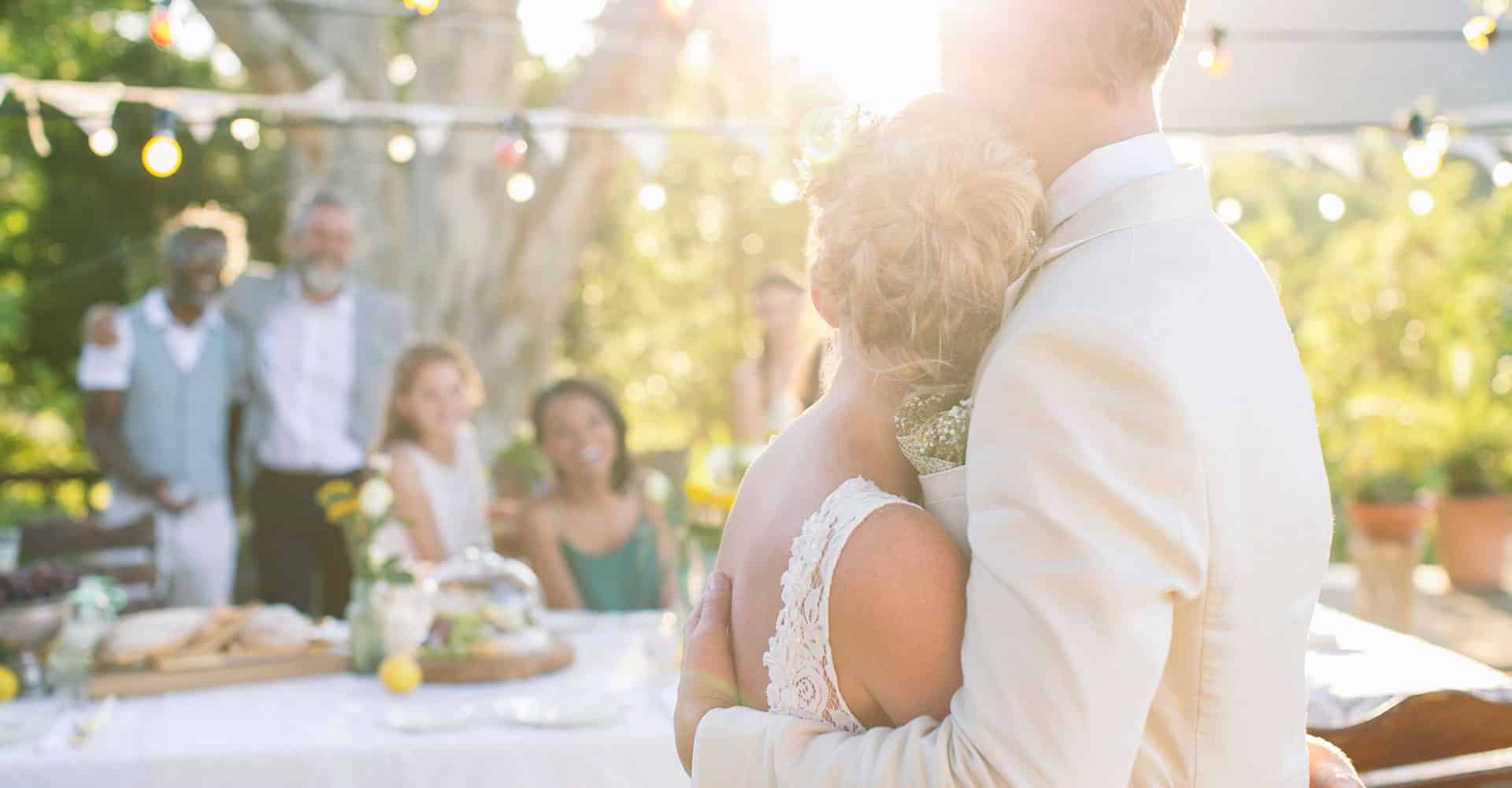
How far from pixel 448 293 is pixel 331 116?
2342mm

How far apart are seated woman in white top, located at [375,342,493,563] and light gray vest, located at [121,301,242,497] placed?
1.18 metres

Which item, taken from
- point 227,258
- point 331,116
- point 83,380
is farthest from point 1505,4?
point 83,380

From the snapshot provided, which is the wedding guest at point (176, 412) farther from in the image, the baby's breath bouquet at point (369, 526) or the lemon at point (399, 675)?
the lemon at point (399, 675)

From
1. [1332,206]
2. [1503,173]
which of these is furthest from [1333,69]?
[1503,173]

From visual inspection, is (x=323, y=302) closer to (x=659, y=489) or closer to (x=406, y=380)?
(x=406, y=380)

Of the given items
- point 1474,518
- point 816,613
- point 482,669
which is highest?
point 816,613

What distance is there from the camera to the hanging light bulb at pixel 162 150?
369 centimetres

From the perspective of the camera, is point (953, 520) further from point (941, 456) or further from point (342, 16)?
point (342, 16)

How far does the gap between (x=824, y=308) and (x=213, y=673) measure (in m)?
2.09

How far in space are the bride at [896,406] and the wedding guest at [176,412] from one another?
4.14 m

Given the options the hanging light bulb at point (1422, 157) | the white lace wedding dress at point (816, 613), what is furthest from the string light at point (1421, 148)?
the white lace wedding dress at point (816, 613)

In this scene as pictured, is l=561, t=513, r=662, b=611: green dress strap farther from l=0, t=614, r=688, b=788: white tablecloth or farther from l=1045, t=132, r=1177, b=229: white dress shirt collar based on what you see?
l=1045, t=132, r=1177, b=229: white dress shirt collar

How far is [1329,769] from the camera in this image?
137 cm

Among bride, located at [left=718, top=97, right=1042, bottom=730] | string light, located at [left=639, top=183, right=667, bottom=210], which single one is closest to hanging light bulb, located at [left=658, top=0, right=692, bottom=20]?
string light, located at [left=639, top=183, right=667, bottom=210]
